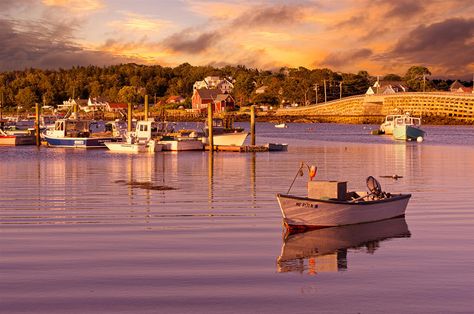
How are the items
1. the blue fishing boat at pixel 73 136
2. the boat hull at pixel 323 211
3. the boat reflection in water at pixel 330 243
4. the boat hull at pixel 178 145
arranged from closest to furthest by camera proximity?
the boat reflection in water at pixel 330 243 → the boat hull at pixel 323 211 → the boat hull at pixel 178 145 → the blue fishing boat at pixel 73 136

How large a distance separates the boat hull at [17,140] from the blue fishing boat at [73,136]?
6661mm

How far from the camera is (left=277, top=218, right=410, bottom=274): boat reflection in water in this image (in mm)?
19000

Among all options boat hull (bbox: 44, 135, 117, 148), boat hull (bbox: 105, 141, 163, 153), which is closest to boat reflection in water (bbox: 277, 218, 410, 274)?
boat hull (bbox: 105, 141, 163, 153)

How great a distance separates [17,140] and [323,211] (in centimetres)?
7398

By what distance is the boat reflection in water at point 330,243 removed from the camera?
19000mm

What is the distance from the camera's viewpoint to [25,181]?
43.9 m

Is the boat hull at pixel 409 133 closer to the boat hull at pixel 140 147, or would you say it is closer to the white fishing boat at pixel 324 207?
the boat hull at pixel 140 147

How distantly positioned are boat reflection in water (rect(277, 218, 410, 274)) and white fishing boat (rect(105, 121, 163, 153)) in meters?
49.5

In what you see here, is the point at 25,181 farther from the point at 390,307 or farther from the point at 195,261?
the point at 390,307

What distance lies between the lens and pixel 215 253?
20.2m

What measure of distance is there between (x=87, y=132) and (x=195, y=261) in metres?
67.4

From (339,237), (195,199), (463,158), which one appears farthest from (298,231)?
(463,158)

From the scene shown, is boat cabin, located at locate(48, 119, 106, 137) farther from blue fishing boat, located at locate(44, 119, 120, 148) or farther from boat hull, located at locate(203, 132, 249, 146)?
boat hull, located at locate(203, 132, 249, 146)

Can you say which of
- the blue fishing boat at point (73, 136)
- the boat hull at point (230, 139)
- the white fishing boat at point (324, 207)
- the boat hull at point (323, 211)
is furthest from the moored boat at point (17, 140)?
the boat hull at point (323, 211)
